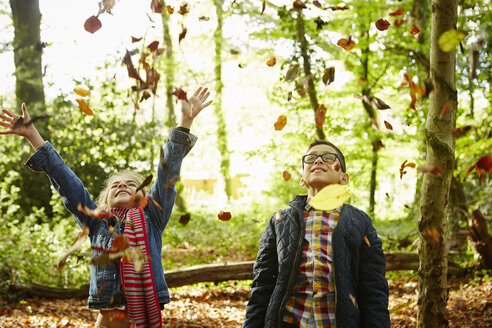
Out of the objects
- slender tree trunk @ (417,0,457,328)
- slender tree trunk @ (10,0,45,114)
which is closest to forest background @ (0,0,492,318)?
slender tree trunk @ (10,0,45,114)

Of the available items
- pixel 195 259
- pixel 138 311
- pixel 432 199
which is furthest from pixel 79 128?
pixel 432 199

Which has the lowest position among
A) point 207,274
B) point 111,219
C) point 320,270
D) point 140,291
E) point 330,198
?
point 207,274

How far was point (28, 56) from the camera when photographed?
879 centimetres

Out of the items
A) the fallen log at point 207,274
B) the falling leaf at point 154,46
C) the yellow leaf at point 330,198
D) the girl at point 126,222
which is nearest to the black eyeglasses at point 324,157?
the yellow leaf at point 330,198

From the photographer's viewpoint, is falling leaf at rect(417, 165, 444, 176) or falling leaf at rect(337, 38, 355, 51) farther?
falling leaf at rect(337, 38, 355, 51)

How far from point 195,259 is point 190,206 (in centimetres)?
946

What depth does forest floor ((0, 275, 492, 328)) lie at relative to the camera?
429 centimetres

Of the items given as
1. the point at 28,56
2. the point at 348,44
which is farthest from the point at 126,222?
the point at 28,56

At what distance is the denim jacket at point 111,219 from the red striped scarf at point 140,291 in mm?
53

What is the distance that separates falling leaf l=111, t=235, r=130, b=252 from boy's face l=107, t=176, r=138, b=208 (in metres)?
0.31

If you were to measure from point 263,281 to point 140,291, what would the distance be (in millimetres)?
727

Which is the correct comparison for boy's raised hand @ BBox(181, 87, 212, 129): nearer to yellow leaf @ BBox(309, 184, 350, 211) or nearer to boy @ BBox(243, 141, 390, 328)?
boy @ BBox(243, 141, 390, 328)

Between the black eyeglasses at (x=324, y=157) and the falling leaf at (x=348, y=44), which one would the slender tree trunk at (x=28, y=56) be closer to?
the falling leaf at (x=348, y=44)

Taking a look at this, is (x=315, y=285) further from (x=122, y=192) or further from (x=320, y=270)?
(x=122, y=192)
